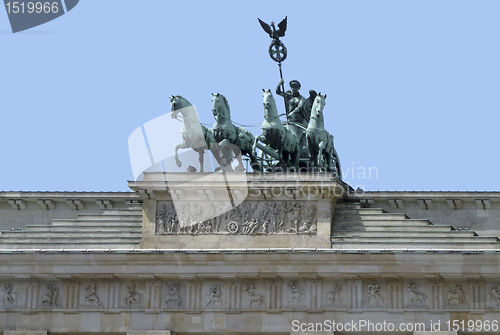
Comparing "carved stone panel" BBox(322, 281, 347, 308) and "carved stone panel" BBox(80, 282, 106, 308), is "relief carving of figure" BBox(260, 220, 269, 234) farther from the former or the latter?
"carved stone panel" BBox(80, 282, 106, 308)

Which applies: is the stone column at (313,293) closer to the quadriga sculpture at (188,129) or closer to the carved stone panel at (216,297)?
the carved stone panel at (216,297)

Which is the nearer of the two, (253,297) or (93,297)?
(253,297)

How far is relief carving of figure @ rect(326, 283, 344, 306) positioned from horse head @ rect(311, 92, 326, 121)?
4740 millimetres

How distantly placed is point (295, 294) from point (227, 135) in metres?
4.90

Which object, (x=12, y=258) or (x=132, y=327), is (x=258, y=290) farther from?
(x=12, y=258)

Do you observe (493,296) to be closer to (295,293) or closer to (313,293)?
(313,293)

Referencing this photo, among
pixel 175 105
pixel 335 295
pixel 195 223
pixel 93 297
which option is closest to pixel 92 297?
pixel 93 297

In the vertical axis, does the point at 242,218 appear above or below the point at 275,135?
below

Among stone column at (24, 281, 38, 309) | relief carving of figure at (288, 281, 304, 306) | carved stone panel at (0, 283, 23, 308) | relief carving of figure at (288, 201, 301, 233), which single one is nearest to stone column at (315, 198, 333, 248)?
relief carving of figure at (288, 201, 301, 233)

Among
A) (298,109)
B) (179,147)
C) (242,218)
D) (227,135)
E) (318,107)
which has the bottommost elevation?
(242,218)

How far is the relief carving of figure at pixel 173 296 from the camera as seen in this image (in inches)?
1684

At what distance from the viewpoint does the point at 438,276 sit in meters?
41.9

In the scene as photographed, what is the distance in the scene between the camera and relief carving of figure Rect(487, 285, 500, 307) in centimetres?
4178

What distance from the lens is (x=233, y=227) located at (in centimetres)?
4325
